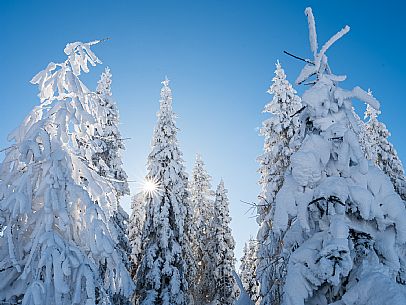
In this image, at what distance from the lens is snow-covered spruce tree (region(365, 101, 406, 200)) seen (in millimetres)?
24319

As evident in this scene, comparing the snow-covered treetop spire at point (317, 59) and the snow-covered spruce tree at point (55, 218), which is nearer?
the snow-covered spruce tree at point (55, 218)

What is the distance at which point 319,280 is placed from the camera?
4688 millimetres

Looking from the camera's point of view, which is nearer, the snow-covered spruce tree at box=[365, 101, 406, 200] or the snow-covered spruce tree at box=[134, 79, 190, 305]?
the snow-covered spruce tree at box=[134, 79, 190, 305]

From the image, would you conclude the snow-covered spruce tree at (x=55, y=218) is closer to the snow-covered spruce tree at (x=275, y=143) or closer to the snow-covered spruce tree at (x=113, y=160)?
the snow-covered spruce tree at (x=113, y=160)

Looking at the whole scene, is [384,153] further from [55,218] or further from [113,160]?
[55,218]

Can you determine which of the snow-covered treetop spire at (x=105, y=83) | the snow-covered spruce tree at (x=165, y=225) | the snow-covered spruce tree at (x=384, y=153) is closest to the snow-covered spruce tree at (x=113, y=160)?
the snow-covered treetop spire at (x=105, y=83)

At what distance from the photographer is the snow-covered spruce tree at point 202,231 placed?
29672 mm

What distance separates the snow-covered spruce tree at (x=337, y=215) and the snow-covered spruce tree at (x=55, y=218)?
123 inches

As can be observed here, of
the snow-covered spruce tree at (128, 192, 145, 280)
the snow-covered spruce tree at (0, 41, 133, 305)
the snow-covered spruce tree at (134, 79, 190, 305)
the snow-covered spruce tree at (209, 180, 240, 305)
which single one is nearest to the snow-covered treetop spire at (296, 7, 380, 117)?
the snow-covered spruce tree at (0, 41, 133, 305)

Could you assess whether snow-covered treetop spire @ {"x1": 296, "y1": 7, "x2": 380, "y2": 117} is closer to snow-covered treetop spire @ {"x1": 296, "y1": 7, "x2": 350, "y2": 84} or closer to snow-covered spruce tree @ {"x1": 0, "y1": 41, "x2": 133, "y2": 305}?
snow-covered treetop spire @ {"x1": 296, "y1": 7, "x2": 350, "y2": 84}

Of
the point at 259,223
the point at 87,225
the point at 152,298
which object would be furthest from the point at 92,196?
the point at 152,298

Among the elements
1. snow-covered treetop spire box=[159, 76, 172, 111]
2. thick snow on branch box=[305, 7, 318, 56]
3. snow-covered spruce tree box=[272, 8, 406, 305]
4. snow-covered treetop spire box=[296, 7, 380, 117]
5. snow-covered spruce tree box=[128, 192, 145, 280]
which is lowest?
snow-covered spruce tree box=[272, 8, 406, 305]

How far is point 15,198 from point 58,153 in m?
1.03

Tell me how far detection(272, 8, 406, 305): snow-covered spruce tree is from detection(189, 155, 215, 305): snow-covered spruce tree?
21.8 metres
